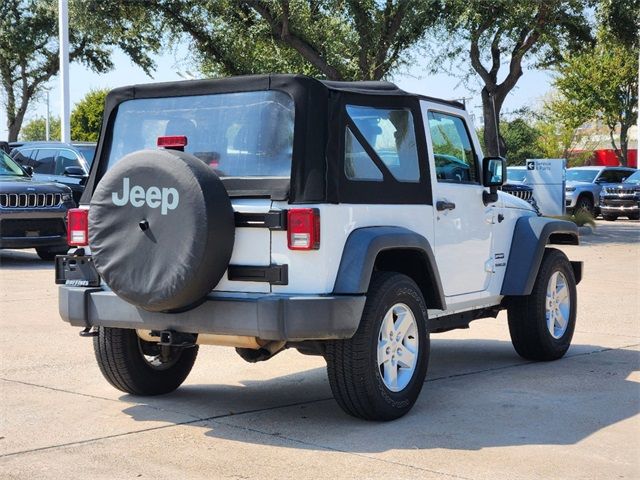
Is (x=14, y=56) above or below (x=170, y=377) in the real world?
above

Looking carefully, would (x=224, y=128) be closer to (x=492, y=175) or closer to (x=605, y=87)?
(x=492, y=175)

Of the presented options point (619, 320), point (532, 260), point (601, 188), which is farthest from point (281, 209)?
point (601, 188)

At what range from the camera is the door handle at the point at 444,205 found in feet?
22.6

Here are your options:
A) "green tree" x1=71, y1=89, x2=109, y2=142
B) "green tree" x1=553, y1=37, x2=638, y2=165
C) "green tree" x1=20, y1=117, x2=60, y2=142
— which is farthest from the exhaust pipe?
"green tree" x1=20, y1=117, x2=60, y2=142

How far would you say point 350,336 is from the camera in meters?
5.81

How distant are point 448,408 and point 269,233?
1.69 meters

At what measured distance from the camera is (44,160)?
765 inches

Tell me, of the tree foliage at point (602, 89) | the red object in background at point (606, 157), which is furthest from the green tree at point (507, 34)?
the red object in background at point (606, 157)

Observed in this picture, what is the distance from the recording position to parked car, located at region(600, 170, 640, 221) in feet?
106

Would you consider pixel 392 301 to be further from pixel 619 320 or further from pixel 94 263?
pixel 619 320

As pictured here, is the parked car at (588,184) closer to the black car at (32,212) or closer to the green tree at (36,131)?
the black car at (32,212)

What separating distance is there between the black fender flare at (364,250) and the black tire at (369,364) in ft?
0.51

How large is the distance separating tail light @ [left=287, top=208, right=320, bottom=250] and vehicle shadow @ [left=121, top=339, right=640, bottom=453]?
42.4 inches

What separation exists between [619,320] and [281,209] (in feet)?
19.5
